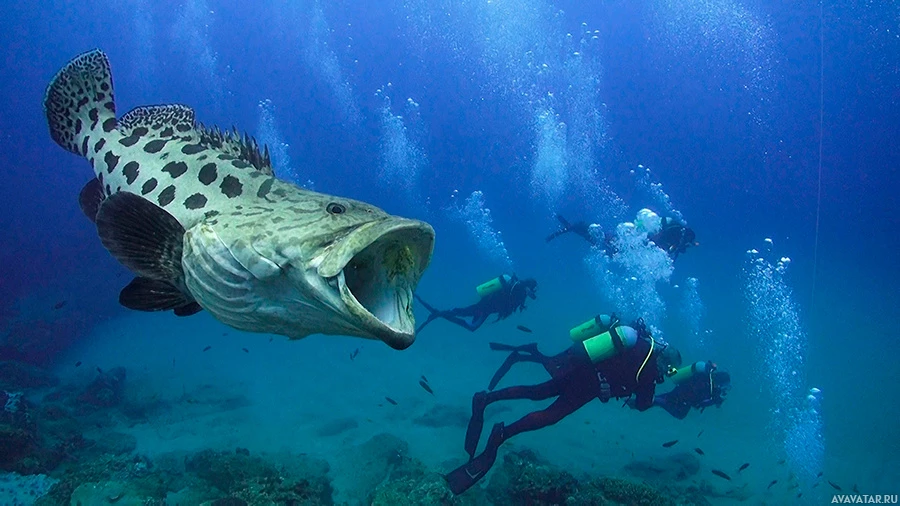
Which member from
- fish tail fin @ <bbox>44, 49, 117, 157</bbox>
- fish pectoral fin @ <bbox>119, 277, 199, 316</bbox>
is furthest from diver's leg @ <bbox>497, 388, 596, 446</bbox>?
fish tail fin @ <bbox>44, 49, 117, 157</bbox>

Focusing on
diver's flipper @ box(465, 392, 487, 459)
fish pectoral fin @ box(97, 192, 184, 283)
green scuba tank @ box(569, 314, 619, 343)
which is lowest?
fish pectoral fin @ box(97, 192, 184, 283)

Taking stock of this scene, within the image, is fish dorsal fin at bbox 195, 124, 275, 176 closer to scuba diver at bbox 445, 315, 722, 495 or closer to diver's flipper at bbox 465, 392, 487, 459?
scuba diver at bbox 445, 315, 722, 495

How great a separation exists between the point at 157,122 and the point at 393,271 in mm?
2702

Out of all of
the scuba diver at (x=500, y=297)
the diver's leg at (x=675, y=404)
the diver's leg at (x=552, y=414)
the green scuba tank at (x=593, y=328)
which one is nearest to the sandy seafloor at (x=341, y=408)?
the diver's leg at (x=552, y=414)

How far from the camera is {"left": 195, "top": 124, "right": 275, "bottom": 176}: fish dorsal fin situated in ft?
12.3

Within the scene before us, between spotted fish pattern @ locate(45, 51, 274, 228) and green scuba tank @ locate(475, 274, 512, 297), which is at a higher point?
green scuba tank @ locate(475, 274, 512, 297)

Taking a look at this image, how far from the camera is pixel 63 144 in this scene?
14.2 feet

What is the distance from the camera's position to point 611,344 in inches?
343

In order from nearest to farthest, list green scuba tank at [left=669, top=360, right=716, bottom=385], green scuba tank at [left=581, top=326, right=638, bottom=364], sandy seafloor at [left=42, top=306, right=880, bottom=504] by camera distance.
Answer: green scuba tank at [left=581, top=326, right=638, bottom=364], green scuba tank at [left=669, top=360, right=716, bottom=385], sandy seafloor at [left=42, top=306, right=880, bottom=504]

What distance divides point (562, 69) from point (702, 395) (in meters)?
59.1

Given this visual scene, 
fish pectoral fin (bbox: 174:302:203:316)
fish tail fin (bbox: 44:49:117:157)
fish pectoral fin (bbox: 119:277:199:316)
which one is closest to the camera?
fish pectoral fin (bbox: 119:277:199:316)

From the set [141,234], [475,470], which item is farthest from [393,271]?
[475,470]

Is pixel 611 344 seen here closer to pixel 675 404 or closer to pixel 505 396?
pixel 505 396

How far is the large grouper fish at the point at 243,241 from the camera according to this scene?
229cm
